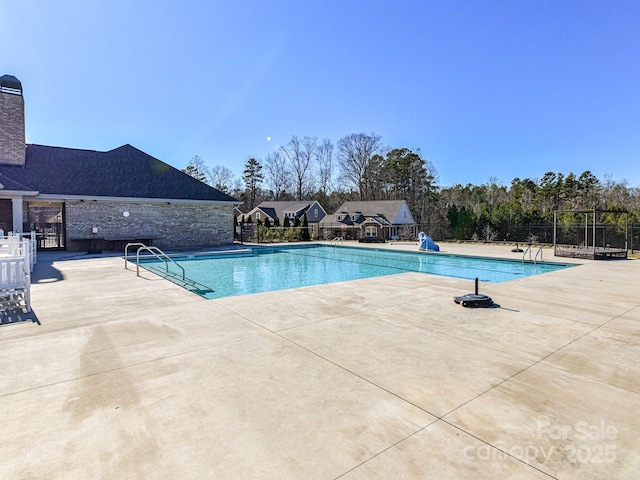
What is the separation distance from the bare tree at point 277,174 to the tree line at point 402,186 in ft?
0.47

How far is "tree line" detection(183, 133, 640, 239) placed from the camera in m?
28.0

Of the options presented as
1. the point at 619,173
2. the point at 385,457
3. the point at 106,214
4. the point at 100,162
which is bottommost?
the point at 385,457

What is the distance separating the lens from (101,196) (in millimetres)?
17078

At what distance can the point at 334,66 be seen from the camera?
53.9 ft

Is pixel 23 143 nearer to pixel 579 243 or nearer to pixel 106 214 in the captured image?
pixel 106 214

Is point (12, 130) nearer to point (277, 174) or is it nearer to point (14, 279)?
point (14, 279)

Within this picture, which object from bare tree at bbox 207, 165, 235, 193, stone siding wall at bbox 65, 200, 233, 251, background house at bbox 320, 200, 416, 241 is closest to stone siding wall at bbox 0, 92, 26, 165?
stone siding wall at bbox 65, 200, 233, 251

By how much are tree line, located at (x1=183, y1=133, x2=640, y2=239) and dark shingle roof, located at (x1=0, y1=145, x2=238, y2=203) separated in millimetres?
18761

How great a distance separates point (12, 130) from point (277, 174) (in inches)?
1362

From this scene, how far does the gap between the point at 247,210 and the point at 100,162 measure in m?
A: 32.4

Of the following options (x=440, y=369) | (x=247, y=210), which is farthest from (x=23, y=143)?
(x=247, y=210)

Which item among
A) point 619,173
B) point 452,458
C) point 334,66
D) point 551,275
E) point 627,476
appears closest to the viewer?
point 627,476

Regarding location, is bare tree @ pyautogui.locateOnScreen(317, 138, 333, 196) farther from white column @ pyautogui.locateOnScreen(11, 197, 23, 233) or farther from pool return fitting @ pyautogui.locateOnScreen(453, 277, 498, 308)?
pool return fitting @ pyautogui.locateOnScreen(453, 277, 498, 308)

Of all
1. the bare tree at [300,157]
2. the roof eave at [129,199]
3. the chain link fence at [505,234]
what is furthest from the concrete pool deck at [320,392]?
the bare tree at [300,157]
